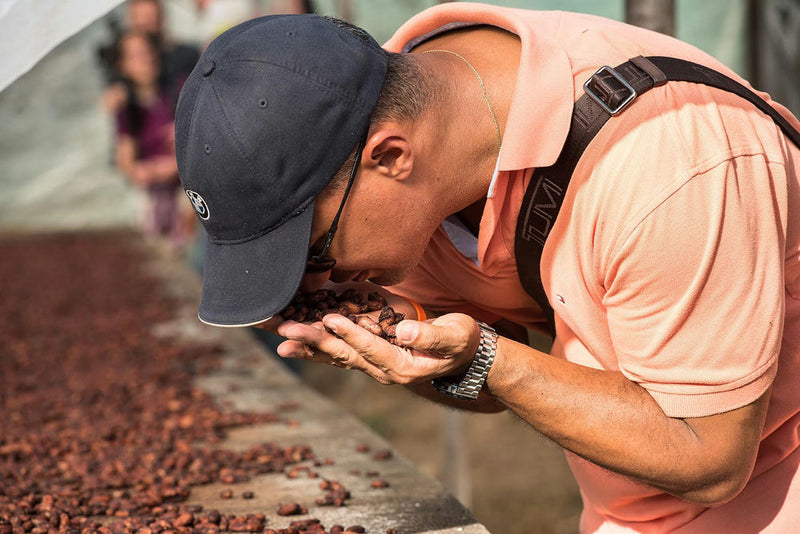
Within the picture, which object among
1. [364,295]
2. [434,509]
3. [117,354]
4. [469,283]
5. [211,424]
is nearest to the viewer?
[364,295]

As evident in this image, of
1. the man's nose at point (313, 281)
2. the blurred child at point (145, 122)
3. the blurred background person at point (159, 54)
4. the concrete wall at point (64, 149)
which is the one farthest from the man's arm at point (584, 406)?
the concrete wall at point (64, 149)

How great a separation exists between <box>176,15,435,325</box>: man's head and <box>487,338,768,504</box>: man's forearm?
46cm

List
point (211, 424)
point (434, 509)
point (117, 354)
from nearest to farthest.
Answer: point (434, 509) < point (211, 424) < point (117, 354)

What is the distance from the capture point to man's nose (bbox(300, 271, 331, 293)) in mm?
1896

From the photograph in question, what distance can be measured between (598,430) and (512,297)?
1.87 ft

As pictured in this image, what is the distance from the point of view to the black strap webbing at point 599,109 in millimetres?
1711

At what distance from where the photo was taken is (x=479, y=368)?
1.79 m

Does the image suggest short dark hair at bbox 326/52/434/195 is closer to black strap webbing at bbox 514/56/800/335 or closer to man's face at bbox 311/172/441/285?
man's face at bbox 311/172/441/285

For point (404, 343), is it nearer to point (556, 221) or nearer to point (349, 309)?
point (349, 309)

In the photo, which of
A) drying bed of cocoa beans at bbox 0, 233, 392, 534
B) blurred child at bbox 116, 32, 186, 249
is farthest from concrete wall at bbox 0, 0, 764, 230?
drying bed of cocoa beans at bbox 0, 233, 392, 534

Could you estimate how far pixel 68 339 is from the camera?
5148 millimetres

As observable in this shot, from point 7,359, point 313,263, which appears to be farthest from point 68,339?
point 313,263

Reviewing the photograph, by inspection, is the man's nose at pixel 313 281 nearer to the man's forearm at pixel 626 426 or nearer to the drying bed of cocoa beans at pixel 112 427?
the man's forearm at pixel 626 426

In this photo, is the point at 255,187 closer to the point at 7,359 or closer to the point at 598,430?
the point at 598,430
